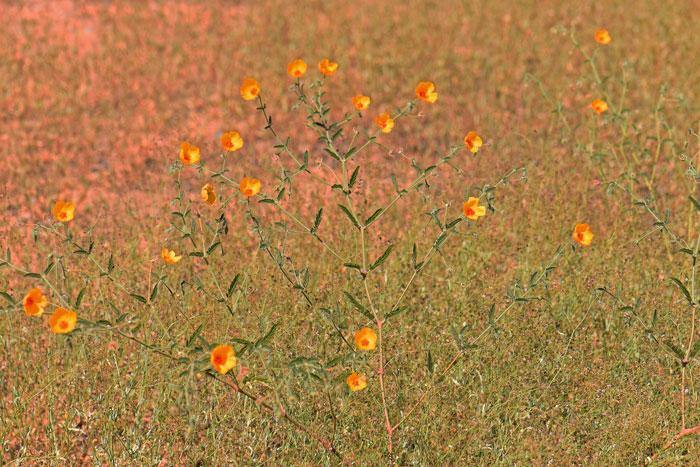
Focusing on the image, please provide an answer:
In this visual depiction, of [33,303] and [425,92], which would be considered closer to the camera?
[33,303]

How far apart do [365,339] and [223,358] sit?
51 cm

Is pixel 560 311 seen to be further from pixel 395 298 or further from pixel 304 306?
pixel 304 306

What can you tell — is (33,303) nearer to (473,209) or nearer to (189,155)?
(189,155)

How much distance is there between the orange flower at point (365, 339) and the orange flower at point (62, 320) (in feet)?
3.13

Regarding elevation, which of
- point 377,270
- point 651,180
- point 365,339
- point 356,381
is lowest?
point 377,270

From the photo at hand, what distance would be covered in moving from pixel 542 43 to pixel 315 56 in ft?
7.22

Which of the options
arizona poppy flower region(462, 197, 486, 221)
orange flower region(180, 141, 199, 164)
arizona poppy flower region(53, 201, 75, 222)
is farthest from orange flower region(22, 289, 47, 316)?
arizona poppy flower region(462, 197, 486, 221)

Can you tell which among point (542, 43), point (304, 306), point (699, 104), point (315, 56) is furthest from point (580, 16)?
point (304, 306)

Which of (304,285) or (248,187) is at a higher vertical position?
(248,187)

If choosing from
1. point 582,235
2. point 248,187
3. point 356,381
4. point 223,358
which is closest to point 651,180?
point 582,235

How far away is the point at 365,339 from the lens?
2.48 metres

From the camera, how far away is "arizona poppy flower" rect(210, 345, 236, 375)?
2.27 metres

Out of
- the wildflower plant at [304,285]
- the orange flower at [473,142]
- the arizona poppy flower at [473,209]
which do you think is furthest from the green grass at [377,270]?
the orange flower at [473,142]

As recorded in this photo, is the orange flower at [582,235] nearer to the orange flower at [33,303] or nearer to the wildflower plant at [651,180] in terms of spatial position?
the wildflower plant at [651,180]
